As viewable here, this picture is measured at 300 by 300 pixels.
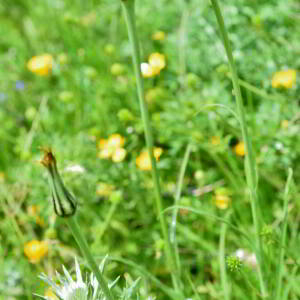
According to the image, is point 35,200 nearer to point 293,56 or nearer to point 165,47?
point 165,47

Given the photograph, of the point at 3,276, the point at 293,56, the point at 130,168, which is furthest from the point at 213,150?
the point at 3,276

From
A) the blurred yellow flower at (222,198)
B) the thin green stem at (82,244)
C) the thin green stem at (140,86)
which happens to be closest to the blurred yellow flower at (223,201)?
the blurred yellow flower at (222,198)

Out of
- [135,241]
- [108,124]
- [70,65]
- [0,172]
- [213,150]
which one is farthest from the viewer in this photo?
[70,65]

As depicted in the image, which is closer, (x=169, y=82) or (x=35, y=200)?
(x=35, y=200)

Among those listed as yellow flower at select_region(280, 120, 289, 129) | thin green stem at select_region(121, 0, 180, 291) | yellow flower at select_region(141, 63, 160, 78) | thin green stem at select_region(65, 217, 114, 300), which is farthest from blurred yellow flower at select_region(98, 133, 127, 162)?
thin green stem at select_region(65, 217, 114, 300)

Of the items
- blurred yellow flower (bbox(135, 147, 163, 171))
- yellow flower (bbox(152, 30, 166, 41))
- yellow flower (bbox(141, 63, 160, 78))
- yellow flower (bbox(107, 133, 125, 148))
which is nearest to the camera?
yellow flower (bbox(141, 63, 160, 78))

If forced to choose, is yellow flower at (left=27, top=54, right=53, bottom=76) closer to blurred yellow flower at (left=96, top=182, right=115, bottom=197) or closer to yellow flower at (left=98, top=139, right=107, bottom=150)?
yellow flower at (left=98, top=139, right=107, bottom=150)
